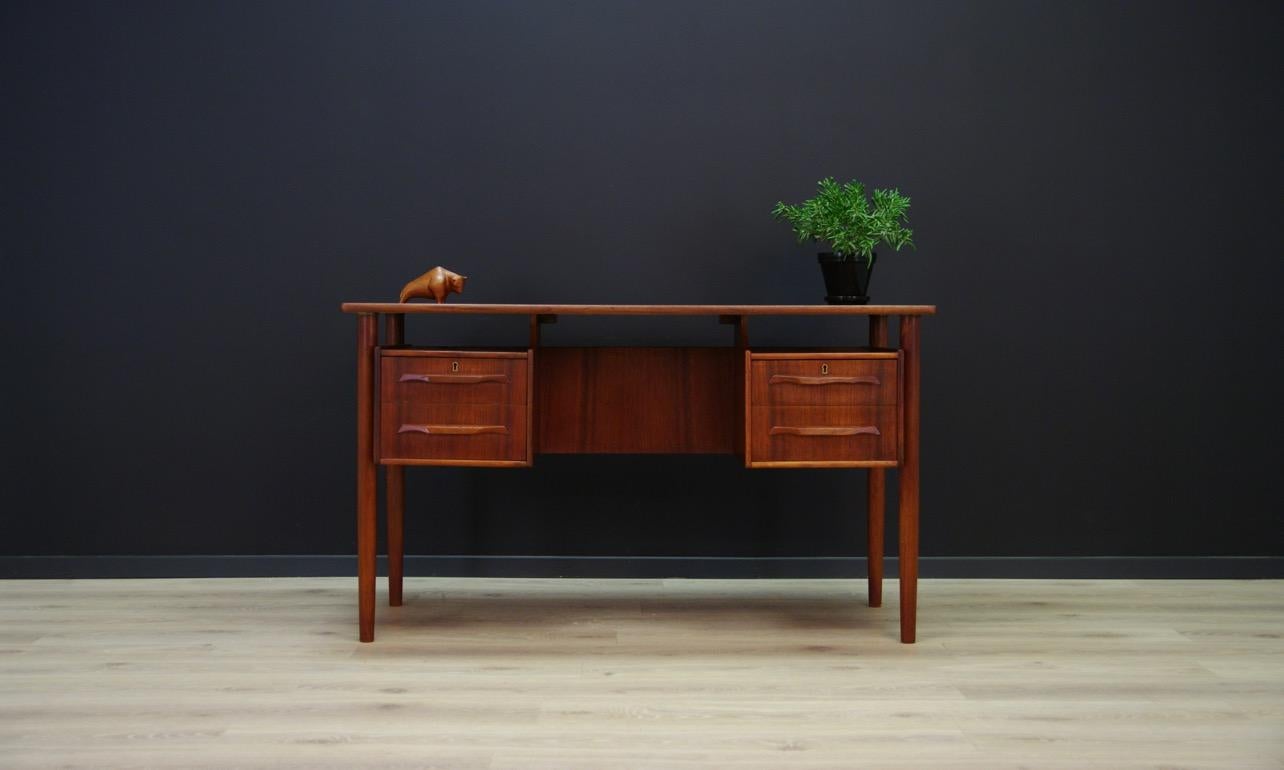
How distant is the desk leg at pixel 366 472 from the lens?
2.40 meters

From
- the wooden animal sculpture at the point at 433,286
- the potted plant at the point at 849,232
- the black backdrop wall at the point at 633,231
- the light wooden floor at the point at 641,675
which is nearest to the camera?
the light wooden floor at the point at 641,675

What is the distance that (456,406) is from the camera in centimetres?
239

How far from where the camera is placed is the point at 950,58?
3047mm

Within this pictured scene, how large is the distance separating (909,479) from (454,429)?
1.03 m

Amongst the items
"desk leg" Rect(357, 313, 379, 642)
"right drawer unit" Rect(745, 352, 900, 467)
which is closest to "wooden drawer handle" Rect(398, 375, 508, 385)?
"desk leg" Rect(357, 313, 379, 642)

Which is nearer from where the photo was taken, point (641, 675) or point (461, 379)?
point (641, 675)

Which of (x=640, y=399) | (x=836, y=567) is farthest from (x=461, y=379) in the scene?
(x=836, y=567)

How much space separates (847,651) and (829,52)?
5.47ft

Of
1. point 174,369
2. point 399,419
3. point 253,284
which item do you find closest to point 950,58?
point 399,419

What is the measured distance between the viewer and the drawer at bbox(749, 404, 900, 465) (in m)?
2.41

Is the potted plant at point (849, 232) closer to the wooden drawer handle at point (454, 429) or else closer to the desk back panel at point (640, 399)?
the desk back panel at point (640, 399)

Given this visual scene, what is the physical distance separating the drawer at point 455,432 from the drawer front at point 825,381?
54 centimetres

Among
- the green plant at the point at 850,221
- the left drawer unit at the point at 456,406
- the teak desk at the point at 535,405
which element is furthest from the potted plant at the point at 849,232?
the left drawer unit at the point at 456,406

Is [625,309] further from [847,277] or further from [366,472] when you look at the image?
[366,472]
